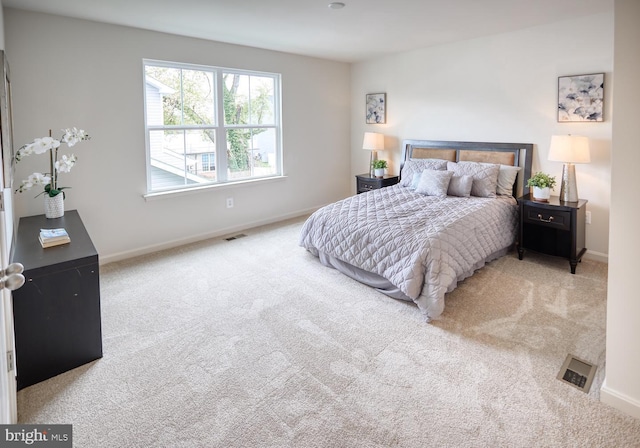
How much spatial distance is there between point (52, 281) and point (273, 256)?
2221 millimetres

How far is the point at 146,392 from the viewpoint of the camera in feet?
6.74

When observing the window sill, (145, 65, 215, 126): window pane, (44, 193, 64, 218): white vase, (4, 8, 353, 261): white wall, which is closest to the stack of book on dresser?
(44, 193, 64, 218): white vase

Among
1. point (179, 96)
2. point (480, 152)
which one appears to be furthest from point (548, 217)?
point (179, 96)

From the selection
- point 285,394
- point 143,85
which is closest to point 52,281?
point 285,394

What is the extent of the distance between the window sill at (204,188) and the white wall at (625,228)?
156 inches

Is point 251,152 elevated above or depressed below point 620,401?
above

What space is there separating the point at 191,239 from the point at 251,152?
4.65 ft

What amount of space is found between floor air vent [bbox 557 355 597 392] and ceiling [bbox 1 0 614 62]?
9.13 ft

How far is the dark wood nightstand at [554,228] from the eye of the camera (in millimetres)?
3518

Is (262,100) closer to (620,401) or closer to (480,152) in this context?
(480,152)

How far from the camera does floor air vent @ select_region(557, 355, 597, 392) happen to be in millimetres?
2068

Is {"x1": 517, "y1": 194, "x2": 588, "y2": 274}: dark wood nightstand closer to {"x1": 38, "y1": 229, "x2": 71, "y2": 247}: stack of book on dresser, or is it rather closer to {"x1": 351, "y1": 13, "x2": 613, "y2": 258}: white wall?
{"x1": 351, "y1": 13, "x2": 613, "y2": 258}: white wall

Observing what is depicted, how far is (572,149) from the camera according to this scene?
355 cm

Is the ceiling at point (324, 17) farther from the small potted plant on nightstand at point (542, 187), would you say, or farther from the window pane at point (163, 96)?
the small potted plant on nightstand at point (542, 187)
